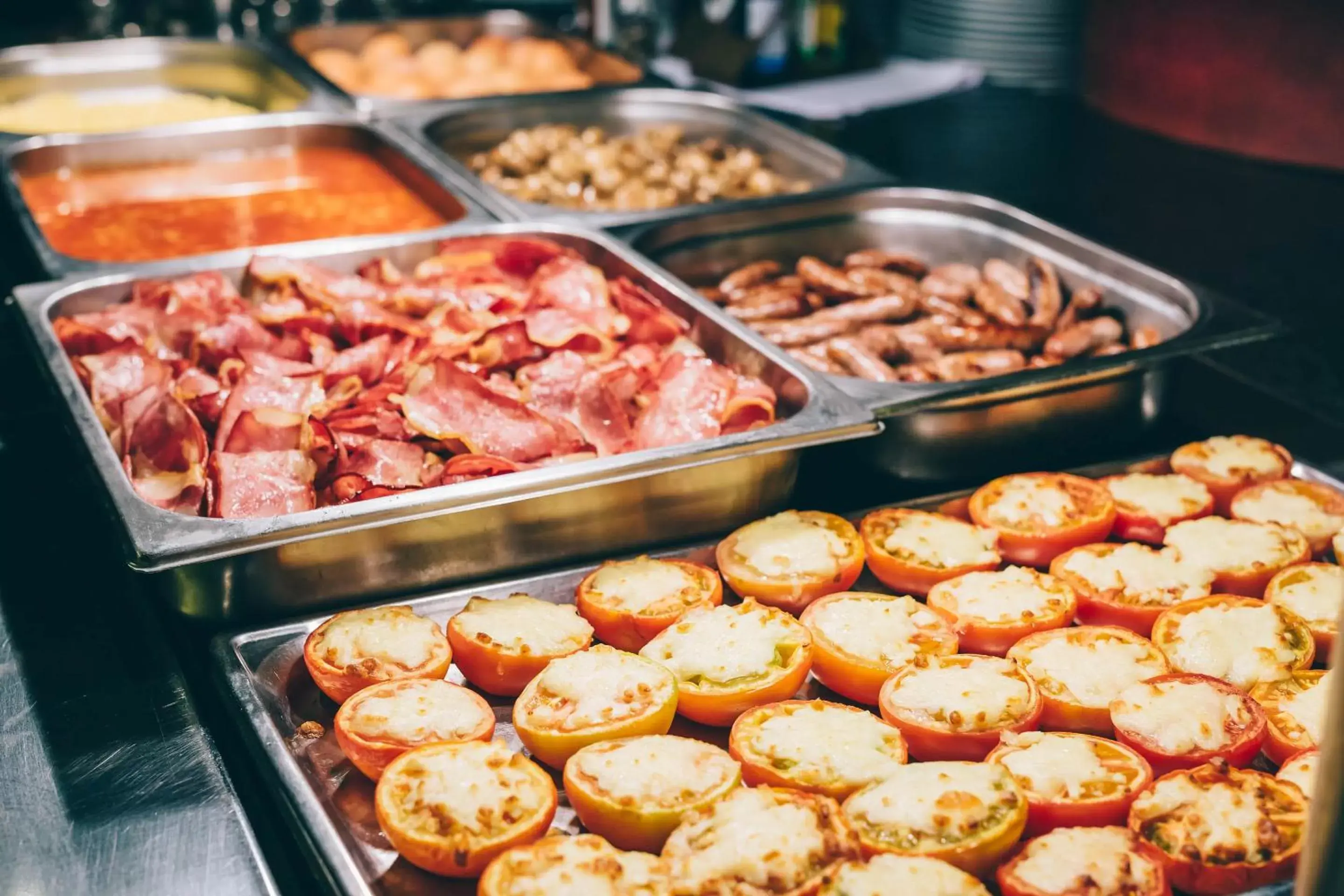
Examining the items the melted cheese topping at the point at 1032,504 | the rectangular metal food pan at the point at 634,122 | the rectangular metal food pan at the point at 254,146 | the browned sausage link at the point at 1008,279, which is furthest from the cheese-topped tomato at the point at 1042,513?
the rectangular metal food pan at the point at 254,146

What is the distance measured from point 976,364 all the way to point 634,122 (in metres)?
1.91

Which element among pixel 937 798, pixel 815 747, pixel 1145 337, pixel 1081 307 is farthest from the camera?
pixel 1081 307

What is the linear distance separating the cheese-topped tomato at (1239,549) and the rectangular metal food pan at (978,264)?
339mm

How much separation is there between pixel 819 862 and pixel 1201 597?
30.8 inches

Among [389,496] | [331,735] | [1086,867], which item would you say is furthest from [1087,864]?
[389,496]

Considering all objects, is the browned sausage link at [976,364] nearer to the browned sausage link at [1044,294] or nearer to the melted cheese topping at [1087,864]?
the browned sausage link at [1044,294]

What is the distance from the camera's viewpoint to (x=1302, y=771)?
142 cm

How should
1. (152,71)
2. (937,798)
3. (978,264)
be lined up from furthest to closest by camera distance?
(152,71)
(978,264)
(937,798)

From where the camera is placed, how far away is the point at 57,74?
430 cm

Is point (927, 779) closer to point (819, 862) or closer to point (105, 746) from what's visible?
point (819, 862)

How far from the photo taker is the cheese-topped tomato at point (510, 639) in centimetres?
160

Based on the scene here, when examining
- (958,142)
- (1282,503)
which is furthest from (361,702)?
(958,142)

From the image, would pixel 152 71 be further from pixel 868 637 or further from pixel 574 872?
pixel 574 872

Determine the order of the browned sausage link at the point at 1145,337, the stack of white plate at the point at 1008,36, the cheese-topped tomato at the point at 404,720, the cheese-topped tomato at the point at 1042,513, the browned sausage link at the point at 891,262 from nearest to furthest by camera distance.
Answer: the cheese-topped tomato at the point at 404,720
the cheese-topped tomato at the point at 1042,513
the browned sausage link at the point at 1145,337
the browned sausage link at the point at 891,262
the stack of white plate at the point at 1008,36
